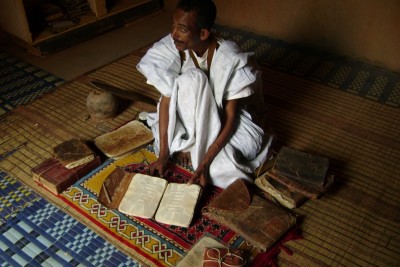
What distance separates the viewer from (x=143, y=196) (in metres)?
1.86

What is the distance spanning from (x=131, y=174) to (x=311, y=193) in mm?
863

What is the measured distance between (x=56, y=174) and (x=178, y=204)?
63 cm

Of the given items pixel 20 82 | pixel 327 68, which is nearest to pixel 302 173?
pixel 327 68

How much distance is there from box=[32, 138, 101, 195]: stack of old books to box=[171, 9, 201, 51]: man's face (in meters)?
0.74

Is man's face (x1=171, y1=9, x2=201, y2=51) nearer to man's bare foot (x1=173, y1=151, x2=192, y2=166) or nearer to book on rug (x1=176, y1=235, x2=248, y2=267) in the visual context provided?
man's bare foot (x1=173, y1=151, x2=192, y2=166)

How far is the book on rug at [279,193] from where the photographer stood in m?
1.88

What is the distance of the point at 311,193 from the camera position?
185cm

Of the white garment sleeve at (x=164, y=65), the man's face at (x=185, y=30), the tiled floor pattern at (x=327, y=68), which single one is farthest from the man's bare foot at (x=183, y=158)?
the tiled floor pattern at (x=327, y=68)

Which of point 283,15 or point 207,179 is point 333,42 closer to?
point 283,15

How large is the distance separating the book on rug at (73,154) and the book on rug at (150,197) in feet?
0.57

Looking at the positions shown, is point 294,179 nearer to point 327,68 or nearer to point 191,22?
point 191,22

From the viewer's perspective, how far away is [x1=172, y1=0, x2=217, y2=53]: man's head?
1688 mm

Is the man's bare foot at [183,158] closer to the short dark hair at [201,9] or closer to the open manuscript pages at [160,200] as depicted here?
the open manuscript pages at [160,200]

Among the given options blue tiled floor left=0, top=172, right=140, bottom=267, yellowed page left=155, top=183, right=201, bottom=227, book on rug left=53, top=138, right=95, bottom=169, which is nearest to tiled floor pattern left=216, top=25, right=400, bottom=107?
yellowed page left=155, top=183, right=201, bottom=227
